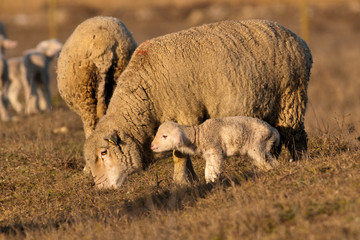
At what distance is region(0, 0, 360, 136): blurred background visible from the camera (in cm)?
2220

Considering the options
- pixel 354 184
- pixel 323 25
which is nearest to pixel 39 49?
pixel 354 184

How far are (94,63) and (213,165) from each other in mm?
2604

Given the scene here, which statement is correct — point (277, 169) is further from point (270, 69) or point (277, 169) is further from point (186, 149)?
point (270, 69)

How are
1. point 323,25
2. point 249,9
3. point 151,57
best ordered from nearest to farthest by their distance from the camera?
point 151,57 → point 323,25 → point 249,9

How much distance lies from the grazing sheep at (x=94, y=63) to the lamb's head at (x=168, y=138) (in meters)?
1.86

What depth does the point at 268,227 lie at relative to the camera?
15.3 ft

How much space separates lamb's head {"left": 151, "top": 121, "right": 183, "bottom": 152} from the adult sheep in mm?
497

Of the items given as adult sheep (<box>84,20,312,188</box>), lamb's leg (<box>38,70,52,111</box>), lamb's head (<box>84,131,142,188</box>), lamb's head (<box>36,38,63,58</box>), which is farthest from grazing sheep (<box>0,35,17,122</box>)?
lamb's head (<box>84,131,142,188</box>)

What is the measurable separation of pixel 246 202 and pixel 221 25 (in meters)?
3.11

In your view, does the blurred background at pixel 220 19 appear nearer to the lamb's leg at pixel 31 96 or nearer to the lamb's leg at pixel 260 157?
the lamb's leg at pixel 31 96

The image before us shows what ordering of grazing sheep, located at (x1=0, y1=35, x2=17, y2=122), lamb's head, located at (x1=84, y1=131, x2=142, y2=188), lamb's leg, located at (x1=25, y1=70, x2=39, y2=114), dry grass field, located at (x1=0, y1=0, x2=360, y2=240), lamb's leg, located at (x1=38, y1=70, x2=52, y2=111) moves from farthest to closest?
lamb's leg, located at (x1=38, y1=70, x2=52, y2=111) → lamb's leg, located at (x1=25, y1=70, x2=39, y2=114) → grazing sheep, located at (x1=0, y1=35, x2=17, y2=122) → lamb's head, located at (x1=84, y1=131, x2=142, y2=188) → dry grass field, located at (x1=0, y1=0, x2=360, y2=240)

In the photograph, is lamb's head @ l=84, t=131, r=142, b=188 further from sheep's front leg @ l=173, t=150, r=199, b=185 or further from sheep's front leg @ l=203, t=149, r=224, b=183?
sheep's front leg @ l=203, t=149, r=224, b=183

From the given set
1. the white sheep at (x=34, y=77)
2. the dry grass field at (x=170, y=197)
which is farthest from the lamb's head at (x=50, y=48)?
the dry grass field at (x=170, y=197)

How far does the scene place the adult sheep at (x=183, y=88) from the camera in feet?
22.7
